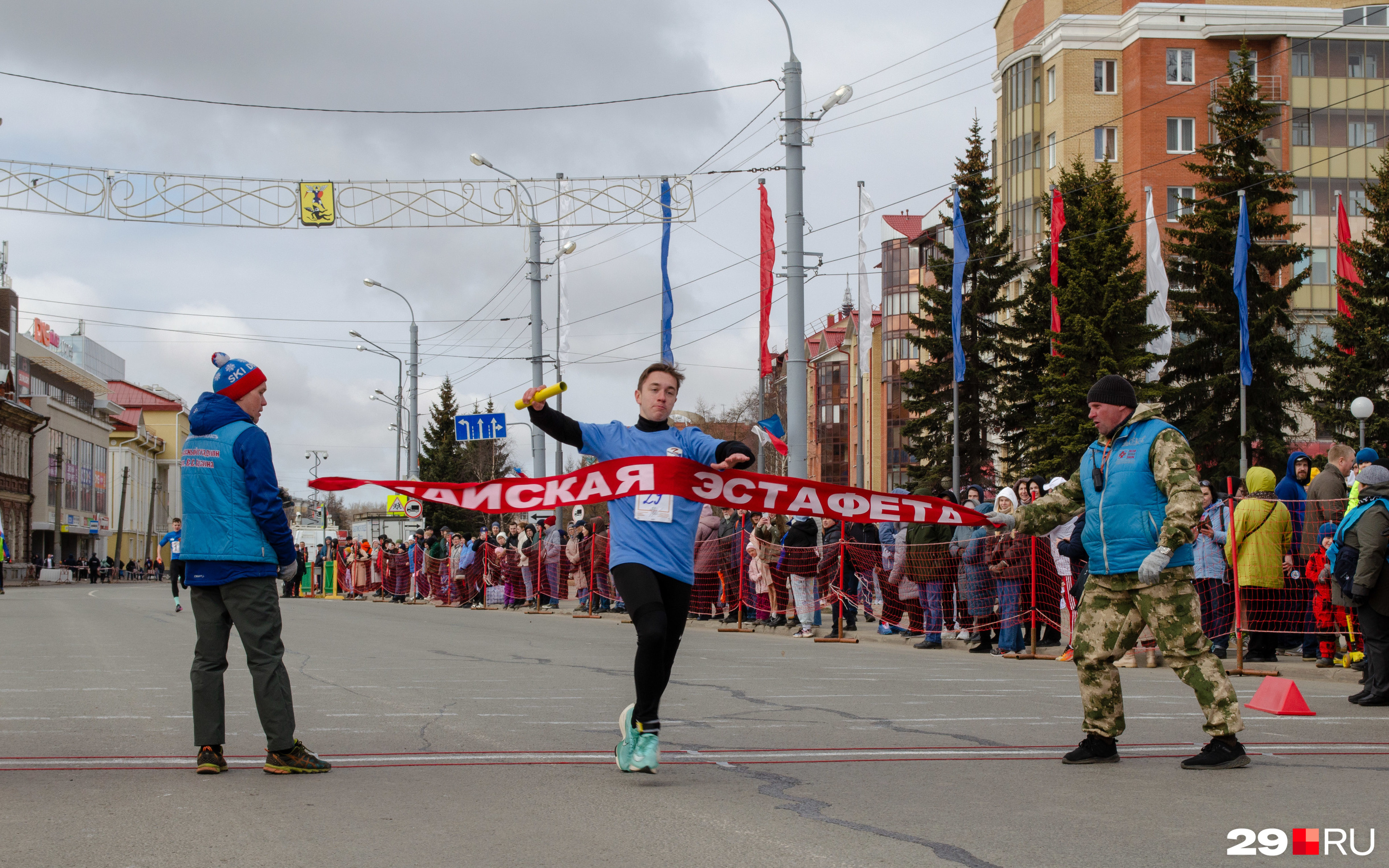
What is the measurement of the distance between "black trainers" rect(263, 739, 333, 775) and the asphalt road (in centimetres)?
7

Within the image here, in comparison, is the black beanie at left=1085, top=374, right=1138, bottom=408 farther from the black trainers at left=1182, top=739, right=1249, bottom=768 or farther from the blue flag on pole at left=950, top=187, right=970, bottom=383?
the blue flag on pole at left=950, top=187, right=970, bottom=383

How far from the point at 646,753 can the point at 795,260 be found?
15785 mm

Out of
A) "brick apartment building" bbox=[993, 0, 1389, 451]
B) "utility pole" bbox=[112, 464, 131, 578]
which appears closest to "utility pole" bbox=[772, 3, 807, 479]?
"brick apartment building" bbox=[993, 0, 1389, 451]

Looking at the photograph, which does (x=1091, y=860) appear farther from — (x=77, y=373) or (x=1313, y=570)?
(x=77, y=373)

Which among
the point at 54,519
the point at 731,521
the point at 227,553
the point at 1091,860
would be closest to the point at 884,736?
the point at 1091,860

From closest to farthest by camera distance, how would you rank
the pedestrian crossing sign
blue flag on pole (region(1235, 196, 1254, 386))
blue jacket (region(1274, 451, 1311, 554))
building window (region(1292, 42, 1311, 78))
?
blue jacket (region(1274, 451, 1311, 554)) < the pedestrian crossing sign < blue flag on pole (region(1235, 196, 1254, 386)) < building window (region(1292, 42, 1311, 78))

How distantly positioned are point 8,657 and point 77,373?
366 ft

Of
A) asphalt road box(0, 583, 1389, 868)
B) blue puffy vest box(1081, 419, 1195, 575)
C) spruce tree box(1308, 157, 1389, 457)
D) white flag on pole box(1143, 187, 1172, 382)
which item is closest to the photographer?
asphalt road box(0, 583, 1389, 868)

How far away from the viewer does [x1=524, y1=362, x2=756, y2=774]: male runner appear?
6438 millimetres

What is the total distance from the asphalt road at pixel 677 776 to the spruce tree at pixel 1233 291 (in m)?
31.4

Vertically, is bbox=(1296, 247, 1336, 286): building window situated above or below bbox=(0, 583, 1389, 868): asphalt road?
above

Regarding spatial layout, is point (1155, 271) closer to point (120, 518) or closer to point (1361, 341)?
point (1361, 341)

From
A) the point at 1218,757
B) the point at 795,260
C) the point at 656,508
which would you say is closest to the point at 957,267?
the point at 795,260

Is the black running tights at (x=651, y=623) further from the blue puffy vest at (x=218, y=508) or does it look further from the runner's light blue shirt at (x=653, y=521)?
the blue puffy vest at (x=218, y=508)
